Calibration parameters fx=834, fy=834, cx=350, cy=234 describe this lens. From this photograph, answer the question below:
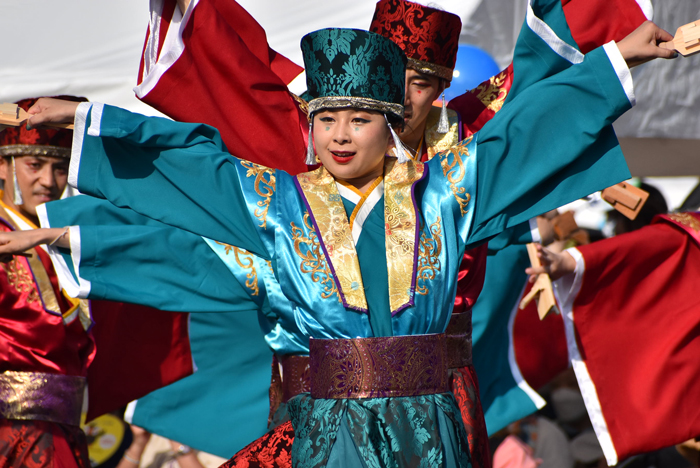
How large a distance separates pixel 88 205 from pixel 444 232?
132 centimetres

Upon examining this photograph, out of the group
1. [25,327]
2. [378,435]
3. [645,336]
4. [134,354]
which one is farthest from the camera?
[134,354]

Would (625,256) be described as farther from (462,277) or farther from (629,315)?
(462,277)

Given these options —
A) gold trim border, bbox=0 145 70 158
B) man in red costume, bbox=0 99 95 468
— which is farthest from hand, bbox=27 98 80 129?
gold trim border, bbox=0 145 70 158

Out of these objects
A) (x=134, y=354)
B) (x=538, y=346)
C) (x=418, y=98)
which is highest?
(x=418, y=98)

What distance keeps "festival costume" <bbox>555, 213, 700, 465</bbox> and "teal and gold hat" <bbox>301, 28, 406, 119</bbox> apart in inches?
55.8

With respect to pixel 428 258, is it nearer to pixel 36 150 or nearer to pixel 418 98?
pixel 418 98

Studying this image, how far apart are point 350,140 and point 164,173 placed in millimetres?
509

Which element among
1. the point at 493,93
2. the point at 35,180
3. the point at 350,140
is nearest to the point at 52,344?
the point at 35,180

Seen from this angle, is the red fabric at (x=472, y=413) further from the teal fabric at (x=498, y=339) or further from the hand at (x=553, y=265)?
the teal fabric at (x=498, y=339)

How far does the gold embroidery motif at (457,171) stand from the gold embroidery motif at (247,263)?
60cm

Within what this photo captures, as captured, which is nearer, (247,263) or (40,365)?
(247,263)

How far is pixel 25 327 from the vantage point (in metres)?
3.17

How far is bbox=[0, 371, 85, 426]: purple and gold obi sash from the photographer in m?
3.11

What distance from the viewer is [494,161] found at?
7.05 ft
